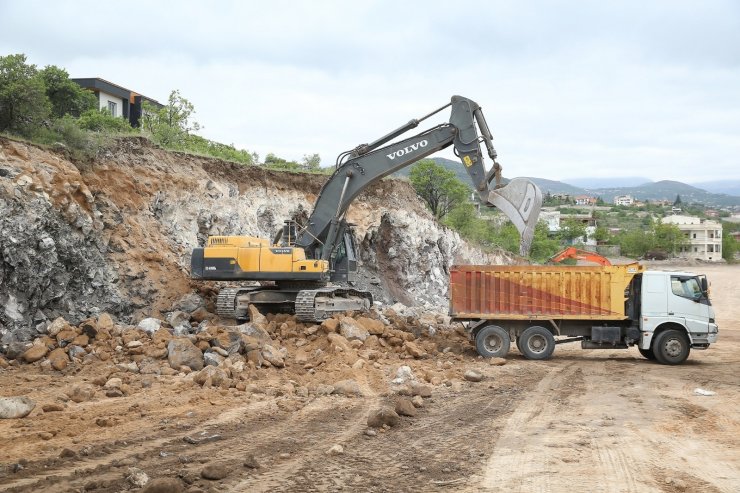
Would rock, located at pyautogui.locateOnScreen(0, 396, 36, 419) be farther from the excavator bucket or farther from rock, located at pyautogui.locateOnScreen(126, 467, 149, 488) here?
the excavator bucket

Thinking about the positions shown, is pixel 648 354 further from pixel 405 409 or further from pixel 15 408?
pixel 15 408

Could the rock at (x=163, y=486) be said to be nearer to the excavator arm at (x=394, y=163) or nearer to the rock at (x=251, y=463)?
the rock at (x=251, y=463)

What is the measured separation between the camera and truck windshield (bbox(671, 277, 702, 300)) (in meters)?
16.3

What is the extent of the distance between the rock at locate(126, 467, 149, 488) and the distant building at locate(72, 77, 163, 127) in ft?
120

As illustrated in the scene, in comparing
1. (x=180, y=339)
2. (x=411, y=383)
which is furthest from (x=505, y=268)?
(x=180, y=339)

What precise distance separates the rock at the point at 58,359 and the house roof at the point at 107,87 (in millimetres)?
31543

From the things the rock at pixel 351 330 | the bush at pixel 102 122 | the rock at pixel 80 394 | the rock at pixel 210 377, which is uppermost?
the bush at pixel 102 122

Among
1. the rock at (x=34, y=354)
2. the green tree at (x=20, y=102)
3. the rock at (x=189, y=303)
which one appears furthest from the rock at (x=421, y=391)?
the green tree at (x=20, y=102)

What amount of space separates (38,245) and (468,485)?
1124 cm

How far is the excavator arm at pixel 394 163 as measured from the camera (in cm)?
1605

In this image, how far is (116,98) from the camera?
147ft

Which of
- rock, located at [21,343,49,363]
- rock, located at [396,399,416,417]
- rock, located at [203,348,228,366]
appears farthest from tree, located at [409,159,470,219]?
rock, located at [396,399,416,417]

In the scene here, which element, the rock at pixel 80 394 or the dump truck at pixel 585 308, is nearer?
the rock at pixel 80 394

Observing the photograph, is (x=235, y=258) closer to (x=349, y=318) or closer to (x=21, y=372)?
(x=349, y=318)
